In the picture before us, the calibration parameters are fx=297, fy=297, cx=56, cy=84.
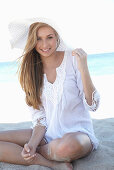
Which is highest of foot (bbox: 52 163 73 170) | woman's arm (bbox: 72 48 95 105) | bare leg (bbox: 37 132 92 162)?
woman's arm (bbox: 72 48 95 105)

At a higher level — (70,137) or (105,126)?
(70,137)

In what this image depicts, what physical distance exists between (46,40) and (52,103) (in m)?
0.60

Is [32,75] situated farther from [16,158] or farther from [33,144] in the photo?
[16,158]

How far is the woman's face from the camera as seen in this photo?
2.76 metres

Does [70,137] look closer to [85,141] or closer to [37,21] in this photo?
[85,141]

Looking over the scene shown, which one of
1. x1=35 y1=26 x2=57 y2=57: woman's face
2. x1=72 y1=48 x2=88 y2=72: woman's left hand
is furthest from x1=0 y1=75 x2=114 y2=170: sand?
x1=35 y1=26 x2=57 y2=57: woman's face

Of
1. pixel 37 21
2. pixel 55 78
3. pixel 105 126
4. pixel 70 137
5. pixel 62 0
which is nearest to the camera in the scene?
pixel 70 137

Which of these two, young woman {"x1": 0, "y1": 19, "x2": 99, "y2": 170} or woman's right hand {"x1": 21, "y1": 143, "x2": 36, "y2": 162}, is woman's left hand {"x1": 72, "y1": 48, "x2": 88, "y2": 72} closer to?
young woman {"x1": 0, "y1": 19, "x2": 99, "y2": 170}

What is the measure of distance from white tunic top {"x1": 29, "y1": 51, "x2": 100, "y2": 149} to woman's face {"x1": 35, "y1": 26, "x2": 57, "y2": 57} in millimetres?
182

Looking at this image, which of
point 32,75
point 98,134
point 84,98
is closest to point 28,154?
point 84,98

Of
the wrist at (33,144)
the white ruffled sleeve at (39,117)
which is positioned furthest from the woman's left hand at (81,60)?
the wrist at (33,144)

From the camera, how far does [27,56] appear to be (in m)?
3.00

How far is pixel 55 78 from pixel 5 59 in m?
22.3

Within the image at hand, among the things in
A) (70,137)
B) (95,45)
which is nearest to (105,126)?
(70,137)
